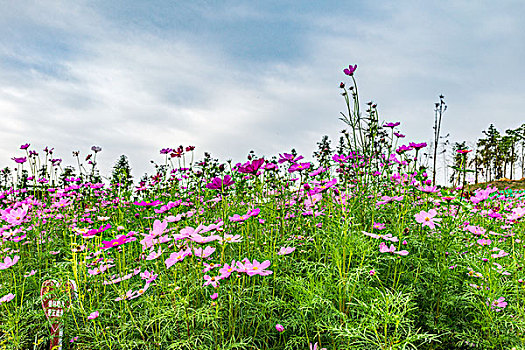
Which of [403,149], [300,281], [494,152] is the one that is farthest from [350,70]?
[494,152]

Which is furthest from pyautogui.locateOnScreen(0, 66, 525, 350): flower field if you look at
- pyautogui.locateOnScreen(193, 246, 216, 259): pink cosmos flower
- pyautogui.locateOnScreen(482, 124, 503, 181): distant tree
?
pyautogui.locateOnScreen(482, 124, 503, 181): distant tree

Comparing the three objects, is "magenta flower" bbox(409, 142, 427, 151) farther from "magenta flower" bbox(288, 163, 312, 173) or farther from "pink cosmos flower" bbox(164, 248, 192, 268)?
"pink cosmos flower" bbox(164, 248, 192, 268)

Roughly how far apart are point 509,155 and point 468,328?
26.4m

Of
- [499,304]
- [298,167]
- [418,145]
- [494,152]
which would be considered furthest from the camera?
[494,152]

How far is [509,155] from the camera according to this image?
952 inches

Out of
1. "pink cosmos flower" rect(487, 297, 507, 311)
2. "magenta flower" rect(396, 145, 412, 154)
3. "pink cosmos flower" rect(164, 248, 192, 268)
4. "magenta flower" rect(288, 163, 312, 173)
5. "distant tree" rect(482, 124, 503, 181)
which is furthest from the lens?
"distant tree" rect(482, 124, 503, 181)

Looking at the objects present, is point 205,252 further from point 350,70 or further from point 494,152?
point 494,152

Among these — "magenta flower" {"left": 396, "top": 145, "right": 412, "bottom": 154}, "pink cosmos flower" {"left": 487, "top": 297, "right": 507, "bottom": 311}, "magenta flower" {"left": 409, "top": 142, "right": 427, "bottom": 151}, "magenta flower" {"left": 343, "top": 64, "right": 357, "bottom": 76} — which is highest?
"magenta flower" {"left": 343, "top": 64, "right": 357, "bottom": 76}

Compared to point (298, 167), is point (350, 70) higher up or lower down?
higher up

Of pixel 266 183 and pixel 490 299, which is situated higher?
pixel 266 183

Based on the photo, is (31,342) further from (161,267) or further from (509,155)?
(509,155)

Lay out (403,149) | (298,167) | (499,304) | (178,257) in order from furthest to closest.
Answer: (403,149) → (298,167) → (499,304) → (178,257)

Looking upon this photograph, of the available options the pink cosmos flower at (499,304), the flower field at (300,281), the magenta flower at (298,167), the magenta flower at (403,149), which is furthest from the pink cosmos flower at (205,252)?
the magenta flower at (403,149)

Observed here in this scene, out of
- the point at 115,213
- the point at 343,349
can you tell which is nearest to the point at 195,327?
the point at 343,349
